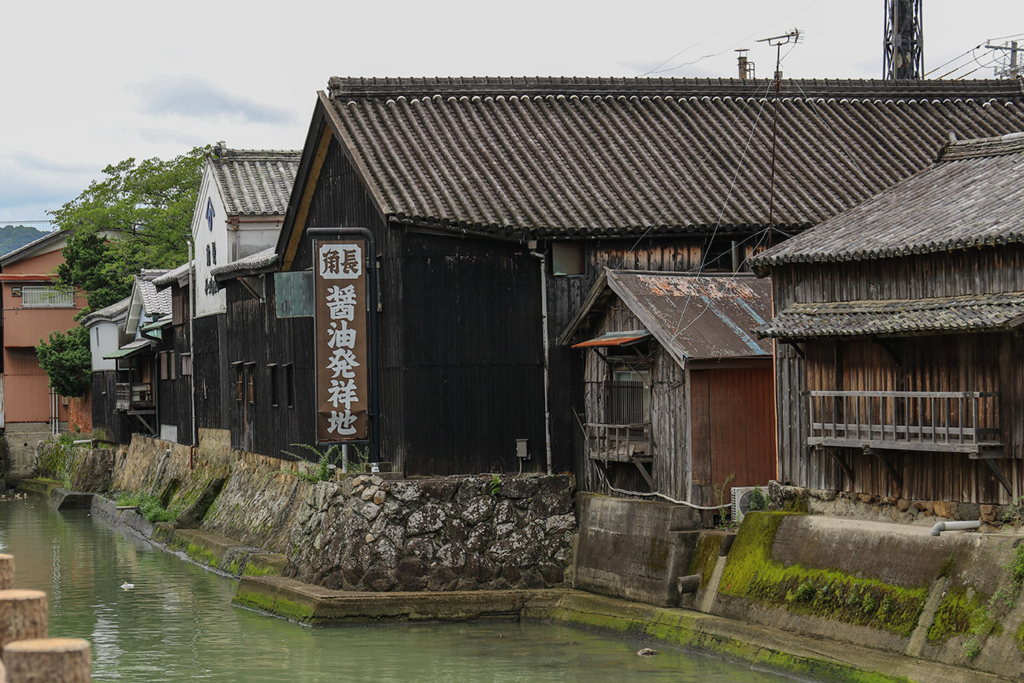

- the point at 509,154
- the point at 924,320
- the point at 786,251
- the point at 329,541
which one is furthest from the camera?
the point at 509,154

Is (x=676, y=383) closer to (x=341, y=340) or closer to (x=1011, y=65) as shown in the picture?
(x=341, y=340)

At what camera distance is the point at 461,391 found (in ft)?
72.2

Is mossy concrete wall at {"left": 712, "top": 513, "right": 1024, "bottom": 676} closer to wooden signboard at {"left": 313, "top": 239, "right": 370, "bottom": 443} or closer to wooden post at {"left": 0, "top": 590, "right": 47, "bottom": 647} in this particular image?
wooden signboard at {"left": 313, "top": 239, "right": 370, "bottom": 443}

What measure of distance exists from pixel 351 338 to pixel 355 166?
3.35 m

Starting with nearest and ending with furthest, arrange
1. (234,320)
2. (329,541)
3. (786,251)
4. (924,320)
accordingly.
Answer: (924,320), (786,251), (329,541), (234,320)

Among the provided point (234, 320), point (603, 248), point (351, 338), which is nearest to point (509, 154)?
point (603, 248)

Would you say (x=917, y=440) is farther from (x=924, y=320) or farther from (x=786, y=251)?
(x=786, y=251)

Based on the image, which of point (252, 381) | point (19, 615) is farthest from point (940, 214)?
point (252, 381)

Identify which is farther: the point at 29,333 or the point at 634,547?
the point at 29,333

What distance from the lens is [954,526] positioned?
1488cm

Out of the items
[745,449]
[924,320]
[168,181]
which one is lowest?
[745,449]

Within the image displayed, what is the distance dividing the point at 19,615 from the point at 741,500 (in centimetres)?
1334

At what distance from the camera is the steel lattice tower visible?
131 ft

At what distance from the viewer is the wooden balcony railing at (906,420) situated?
48.5ft
